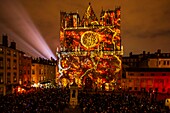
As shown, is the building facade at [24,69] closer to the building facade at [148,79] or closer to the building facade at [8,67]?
the building facade at [8,67]

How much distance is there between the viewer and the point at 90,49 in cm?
5666

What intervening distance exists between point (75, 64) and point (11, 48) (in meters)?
15.3

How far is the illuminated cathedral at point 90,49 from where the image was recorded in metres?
54.5

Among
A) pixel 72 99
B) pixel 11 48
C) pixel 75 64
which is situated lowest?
pixel 72 99

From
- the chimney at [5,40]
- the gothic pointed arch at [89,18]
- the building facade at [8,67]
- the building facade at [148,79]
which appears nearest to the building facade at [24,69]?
the building facade at [8,67]

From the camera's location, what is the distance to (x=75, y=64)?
5628 cm

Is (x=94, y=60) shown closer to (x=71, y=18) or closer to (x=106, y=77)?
(x=106, y=77)

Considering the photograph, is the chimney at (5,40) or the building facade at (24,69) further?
the building facade at (24,69)

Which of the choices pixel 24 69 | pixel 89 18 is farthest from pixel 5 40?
pixel 89 18

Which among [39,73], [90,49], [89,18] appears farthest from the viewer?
[39,73]

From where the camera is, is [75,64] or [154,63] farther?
[154,63]

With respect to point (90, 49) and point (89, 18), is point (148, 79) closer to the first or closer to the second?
point (90, 49)

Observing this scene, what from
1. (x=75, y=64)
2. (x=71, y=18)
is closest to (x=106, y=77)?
(x=75, y=64)

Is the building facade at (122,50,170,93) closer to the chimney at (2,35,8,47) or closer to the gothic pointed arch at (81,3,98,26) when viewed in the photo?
the gothic pointed arch at (81,3,98,26)
